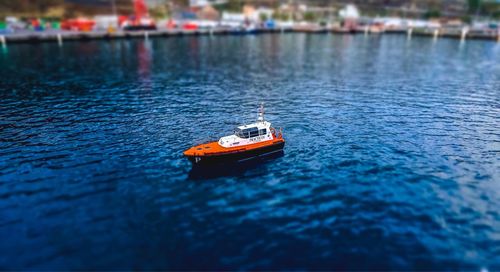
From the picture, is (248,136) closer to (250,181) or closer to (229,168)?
(229,168)

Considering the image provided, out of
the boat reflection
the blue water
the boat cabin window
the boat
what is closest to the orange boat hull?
the boat

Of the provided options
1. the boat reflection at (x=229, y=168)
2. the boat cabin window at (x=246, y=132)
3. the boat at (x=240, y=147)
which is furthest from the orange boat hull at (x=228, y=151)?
the boat cabin window at (x=246, y=132)

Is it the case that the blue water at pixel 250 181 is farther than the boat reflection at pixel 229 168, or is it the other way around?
the boat reflection at pixel 229 168

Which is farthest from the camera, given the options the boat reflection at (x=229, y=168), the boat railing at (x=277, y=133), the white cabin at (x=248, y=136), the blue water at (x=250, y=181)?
the boat railing at (x=277, y=133)

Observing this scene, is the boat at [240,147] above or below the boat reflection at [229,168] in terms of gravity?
above

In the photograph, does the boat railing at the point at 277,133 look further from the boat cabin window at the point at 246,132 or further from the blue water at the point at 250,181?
the boat cabin window at the point at 246,132

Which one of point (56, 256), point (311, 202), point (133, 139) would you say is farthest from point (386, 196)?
point (133, 139)

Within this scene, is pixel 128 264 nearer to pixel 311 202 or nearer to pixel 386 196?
pixel 311 202
